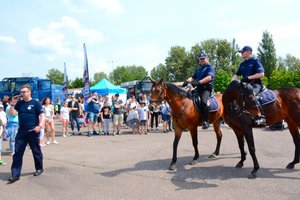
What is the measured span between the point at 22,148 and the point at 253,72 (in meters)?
5.67

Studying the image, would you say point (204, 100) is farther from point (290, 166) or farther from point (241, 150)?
point (290, 166)

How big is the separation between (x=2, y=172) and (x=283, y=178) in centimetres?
662

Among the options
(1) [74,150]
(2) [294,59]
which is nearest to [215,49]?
(2) [294,59]

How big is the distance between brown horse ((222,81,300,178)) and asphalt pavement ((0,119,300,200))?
0.78 m

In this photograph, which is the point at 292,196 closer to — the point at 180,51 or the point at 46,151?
the point at 46,151

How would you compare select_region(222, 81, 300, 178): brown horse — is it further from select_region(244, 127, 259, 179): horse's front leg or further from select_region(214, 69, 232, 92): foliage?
select_region(214, 69, 232, 92): foliage

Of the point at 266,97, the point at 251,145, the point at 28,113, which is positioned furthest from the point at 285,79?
the point at 28,113

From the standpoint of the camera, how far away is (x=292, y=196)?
5.18 meters

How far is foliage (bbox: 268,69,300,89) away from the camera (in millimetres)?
61588

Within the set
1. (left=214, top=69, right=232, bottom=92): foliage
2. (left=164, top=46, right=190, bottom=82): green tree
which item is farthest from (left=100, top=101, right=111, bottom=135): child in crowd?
(left=164, top=46, right=190, bottom=82): green tree

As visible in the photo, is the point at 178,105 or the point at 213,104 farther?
the point at 213,104

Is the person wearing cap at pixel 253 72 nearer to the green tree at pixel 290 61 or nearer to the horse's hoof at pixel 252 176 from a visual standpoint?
the horse's hoof at pixel 252 176

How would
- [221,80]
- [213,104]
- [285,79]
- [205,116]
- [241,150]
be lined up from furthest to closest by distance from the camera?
[221,80] → [285,79] → [213,104] → [205,116] → [241,150]

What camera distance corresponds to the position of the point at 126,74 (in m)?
107
